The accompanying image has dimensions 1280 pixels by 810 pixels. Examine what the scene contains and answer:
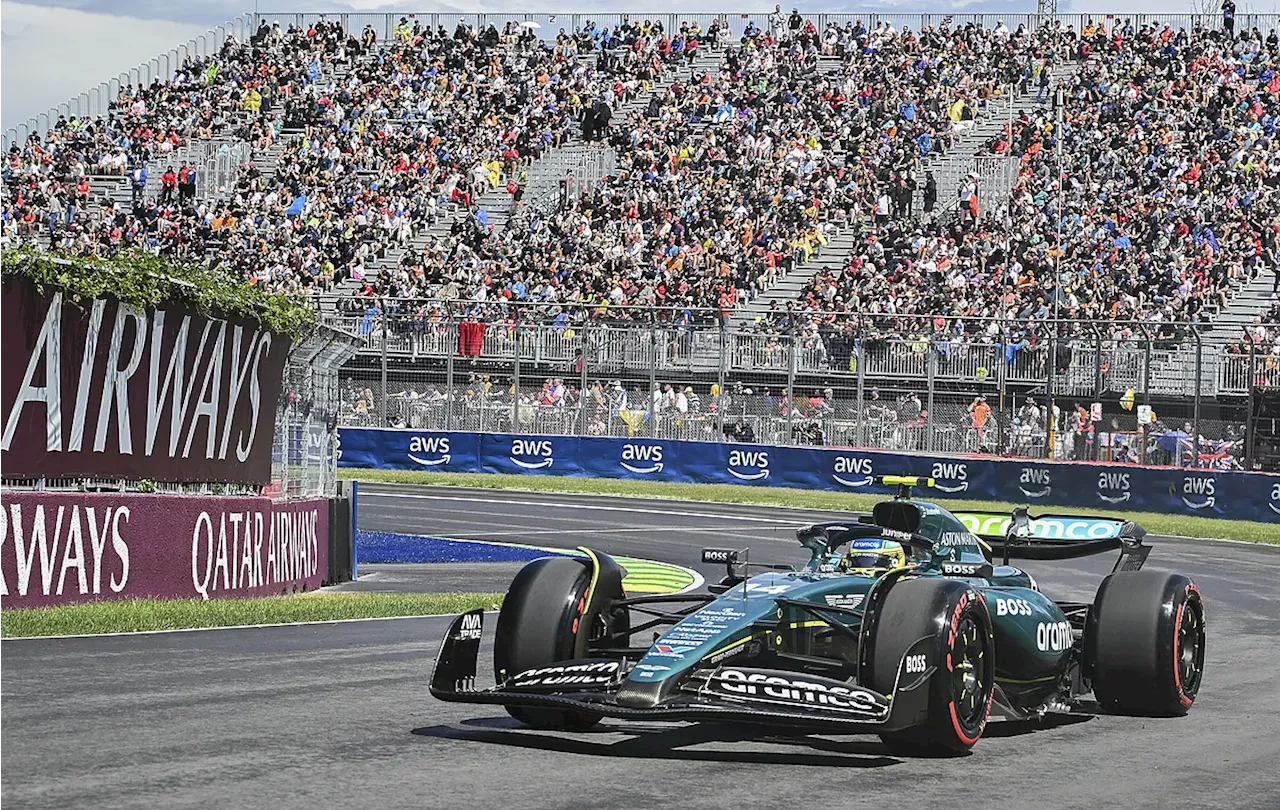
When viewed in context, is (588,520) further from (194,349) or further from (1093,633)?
(1093,633)

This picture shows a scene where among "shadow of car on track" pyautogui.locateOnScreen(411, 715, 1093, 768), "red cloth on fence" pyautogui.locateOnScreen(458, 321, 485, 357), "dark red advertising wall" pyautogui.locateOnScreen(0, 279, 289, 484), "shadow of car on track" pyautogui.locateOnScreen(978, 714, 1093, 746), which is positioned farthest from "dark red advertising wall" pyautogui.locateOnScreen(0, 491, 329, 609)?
"red cloth on fence" pyautogui.locateOnScreen(458, 321, 485, 357)

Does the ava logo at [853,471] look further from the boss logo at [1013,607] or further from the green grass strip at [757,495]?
the boss logo at [1013,607]

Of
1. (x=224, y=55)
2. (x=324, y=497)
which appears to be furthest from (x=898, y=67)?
(x=324, y=497)

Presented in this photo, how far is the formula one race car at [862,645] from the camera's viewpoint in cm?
853

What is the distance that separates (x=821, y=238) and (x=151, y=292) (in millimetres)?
30693

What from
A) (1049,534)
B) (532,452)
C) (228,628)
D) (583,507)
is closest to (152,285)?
(228,628)

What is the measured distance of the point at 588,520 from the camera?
30109 mm

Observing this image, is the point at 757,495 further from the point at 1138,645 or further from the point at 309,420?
the point at 1138,645

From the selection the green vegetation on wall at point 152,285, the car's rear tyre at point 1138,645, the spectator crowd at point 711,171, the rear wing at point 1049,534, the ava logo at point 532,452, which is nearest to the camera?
the car's rear tyre at point 1138,645

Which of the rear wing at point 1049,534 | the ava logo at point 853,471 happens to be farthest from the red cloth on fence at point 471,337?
the rear wing at point 1049,534

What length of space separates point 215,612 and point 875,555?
6.19m

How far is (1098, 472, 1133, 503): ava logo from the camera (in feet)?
109

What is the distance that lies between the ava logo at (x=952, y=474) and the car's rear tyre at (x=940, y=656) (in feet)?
84.0

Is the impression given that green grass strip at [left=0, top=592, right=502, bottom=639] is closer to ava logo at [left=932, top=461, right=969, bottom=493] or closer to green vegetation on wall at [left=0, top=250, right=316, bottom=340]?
green vegetation on wall at [left=0, top=250, right=316, bottom=340]
